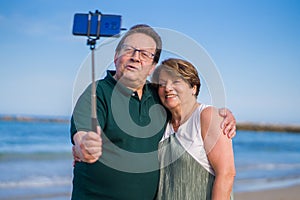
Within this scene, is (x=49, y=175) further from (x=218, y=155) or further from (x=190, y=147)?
(x=218, y=155)

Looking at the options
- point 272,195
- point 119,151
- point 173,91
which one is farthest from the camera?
point 272,195

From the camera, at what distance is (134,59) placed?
2.99 meters

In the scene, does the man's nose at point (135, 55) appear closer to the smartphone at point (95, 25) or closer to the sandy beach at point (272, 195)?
the smartphone at point (95, 25)

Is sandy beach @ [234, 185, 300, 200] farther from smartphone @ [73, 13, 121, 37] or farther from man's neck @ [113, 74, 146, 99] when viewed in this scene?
smartphone @ [73, 13, 121, 37]

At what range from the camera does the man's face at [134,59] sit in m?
2.99

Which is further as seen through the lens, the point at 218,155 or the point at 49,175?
the point at 49,175

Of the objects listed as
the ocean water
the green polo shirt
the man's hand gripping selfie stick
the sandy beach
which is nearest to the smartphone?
the man's hand gripping selfie stick

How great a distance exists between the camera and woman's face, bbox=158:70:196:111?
3160mm

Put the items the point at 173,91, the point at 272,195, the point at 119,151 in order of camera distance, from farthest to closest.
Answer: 1. the point at 272,195
2. the point at 173,91
3. the point at 119,151

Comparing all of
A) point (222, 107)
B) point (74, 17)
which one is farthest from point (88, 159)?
point (222, 107)

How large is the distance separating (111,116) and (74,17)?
2.31 ft

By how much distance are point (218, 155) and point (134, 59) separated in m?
0.80

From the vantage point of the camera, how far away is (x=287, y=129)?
202 ft

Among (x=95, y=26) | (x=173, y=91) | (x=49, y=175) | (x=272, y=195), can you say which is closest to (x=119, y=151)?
(x=173, y=91)
